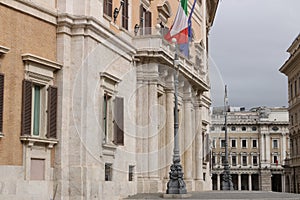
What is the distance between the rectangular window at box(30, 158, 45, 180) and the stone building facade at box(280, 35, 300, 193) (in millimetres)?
42764

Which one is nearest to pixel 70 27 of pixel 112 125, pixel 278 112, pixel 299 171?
pixel 112 125

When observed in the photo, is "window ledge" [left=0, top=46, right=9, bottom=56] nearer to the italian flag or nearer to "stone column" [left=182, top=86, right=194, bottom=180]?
the italian flag

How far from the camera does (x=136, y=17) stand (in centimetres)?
2680

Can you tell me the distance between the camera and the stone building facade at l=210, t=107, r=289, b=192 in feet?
345

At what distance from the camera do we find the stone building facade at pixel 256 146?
105m

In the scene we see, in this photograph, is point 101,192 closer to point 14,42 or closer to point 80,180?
point 80,180

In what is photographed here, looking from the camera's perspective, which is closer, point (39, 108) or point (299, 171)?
point (39, 108)

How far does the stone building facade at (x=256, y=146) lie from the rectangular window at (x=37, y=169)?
8662cm

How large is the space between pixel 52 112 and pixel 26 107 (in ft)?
4.95

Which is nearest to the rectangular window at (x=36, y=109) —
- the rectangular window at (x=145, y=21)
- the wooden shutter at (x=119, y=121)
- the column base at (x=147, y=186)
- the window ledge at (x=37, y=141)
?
the window ledge at (x=37, y=141)

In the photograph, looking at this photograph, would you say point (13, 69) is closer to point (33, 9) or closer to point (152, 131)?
point (33, 9)

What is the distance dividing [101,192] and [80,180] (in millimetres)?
1468

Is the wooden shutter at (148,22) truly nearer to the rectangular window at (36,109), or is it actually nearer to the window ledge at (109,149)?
the window ledge at (109,149)

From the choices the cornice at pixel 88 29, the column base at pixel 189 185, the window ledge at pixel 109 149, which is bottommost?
the column base at pixel 189 185
